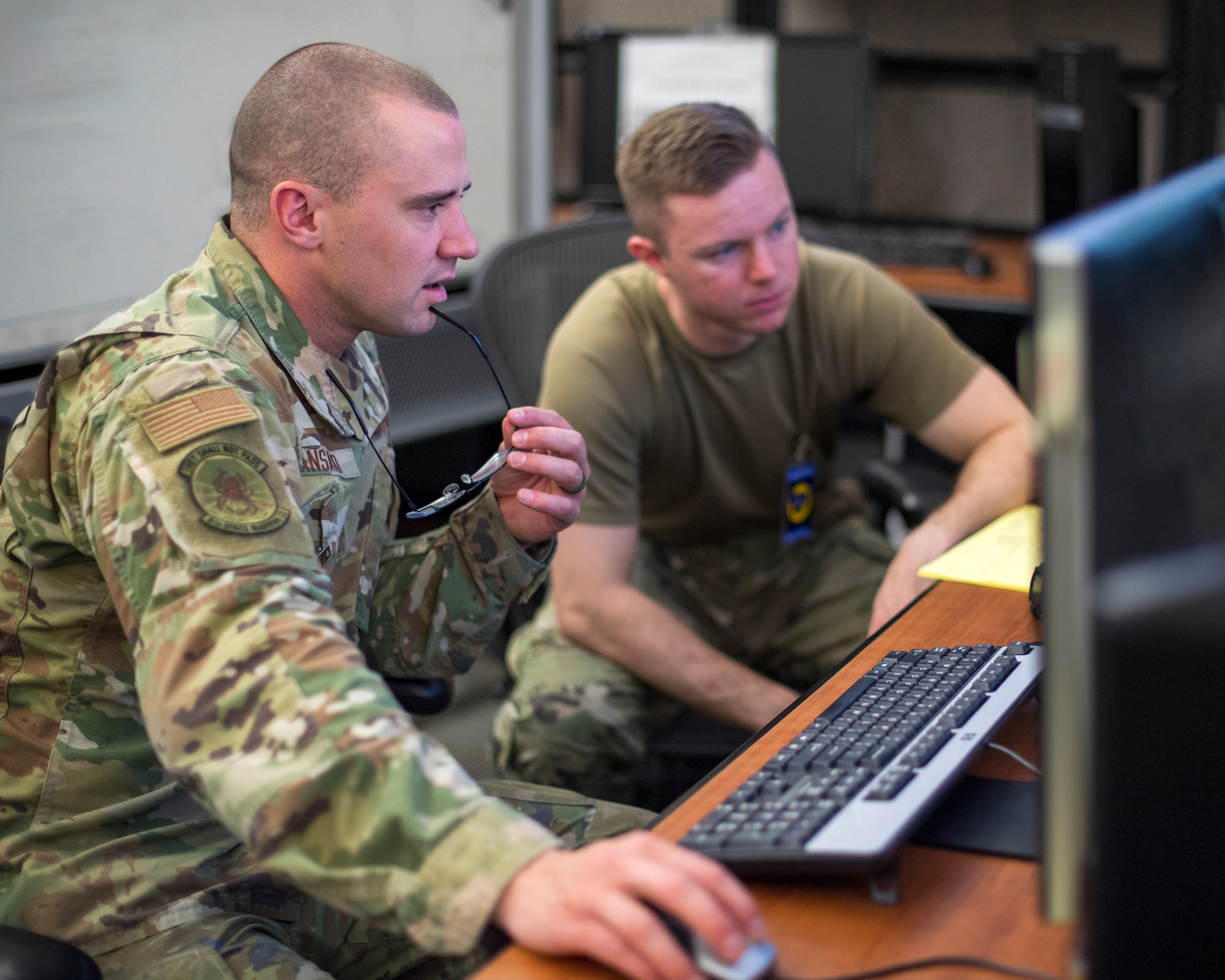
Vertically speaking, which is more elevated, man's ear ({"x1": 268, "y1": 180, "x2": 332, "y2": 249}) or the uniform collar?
man's ear ({"x1": 268, "y1": 180, "x2": 332, "y2": 249})

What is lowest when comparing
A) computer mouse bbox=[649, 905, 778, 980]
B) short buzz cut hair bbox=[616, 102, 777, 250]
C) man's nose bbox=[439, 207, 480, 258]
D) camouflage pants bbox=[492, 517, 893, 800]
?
camouflage pants bbox=[492, 517, 893, 800]

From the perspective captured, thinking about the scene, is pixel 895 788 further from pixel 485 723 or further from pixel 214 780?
pixel 485 723

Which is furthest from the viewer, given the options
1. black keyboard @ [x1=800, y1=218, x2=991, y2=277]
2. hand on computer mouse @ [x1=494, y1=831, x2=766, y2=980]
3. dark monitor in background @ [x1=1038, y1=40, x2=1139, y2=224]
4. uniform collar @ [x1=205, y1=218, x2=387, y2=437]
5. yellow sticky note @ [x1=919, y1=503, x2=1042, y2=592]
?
black keyboard @ [x1=800, y1=218, x2=991, y2=277]

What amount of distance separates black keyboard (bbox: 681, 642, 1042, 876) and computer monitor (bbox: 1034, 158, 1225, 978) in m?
0.14

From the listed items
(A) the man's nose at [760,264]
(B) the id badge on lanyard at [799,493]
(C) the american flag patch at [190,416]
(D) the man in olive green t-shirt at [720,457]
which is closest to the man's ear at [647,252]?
(D) the man in olive green t-shirt at [720,457]

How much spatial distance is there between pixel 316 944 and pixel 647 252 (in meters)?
0.90

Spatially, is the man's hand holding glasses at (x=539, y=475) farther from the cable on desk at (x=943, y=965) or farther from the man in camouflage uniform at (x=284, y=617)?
the cable on desk at (x=943, y=965)

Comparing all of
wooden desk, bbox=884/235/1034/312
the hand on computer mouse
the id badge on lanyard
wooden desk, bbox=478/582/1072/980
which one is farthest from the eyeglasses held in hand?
wooden desk, bbox=884/235/1034/312

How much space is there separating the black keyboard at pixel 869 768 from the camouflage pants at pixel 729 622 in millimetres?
580

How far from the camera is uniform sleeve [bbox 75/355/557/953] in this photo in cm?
62

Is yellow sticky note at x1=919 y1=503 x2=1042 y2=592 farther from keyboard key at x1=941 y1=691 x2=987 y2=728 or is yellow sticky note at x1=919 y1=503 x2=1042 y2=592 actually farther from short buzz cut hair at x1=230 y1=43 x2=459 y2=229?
short buzz cut hair at x1=230 y1=43 x2=459 y2=229

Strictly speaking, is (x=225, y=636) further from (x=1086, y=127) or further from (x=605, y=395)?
(x=1086, y=127)

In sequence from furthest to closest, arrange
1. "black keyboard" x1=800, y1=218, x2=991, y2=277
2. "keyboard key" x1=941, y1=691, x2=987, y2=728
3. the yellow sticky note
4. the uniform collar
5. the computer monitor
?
"black keyboard" x1=800, y1=218, x2=991, y2=277
the yellow sticky note
the uniform collar
"keyboard key" x1=941, y1=691, x2=987, y2=728
the computer monitor

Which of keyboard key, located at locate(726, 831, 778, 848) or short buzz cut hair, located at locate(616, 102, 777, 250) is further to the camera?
short buzz cut hair, located at locate(616, 102, 777, 250)
